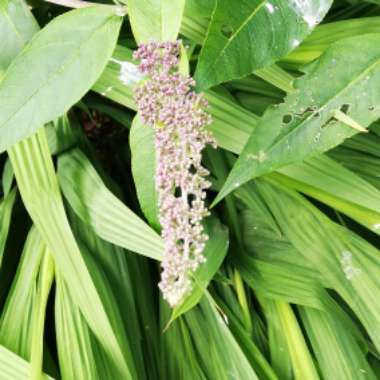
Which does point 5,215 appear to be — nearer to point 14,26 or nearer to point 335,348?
point 14,26

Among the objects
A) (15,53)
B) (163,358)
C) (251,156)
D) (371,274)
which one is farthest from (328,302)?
(15,53)

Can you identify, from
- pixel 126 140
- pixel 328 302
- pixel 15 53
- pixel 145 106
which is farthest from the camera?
pixel 126 140

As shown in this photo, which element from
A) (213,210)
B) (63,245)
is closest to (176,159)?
(63,245)

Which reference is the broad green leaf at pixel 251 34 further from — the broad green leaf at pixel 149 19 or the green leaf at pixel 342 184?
the green leaf at pixel 342 184

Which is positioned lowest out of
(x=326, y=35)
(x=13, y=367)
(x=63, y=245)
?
(x=13, y=367)

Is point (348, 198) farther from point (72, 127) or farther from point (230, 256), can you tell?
point (72, 127)

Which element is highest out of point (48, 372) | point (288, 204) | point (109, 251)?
point (288, 204)

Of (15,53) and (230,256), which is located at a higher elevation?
(15,53)

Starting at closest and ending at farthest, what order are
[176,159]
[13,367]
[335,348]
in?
[176,159] → [13,367] → [335,348]
